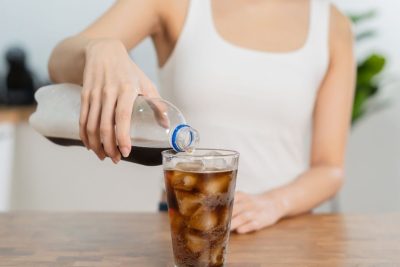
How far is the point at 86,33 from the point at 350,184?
81.7 inches

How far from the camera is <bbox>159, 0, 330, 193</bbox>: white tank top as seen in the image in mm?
1457

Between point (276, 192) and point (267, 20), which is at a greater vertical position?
point (267, 20)

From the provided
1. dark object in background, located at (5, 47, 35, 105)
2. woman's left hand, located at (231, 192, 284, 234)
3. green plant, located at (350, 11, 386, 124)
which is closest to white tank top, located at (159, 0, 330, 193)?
woman's left hand, located at (231, 192, 284, 234)

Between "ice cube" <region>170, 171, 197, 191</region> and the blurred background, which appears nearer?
"ice cube" <region>170, 171, 197, 191</region>

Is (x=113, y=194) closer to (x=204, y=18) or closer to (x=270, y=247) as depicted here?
(x=204, y=18)

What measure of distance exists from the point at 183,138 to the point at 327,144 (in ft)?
2.40

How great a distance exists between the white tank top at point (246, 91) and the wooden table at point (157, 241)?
0.33m

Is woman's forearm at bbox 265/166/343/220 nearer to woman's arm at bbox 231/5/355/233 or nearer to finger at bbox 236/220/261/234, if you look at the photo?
woman's arm at bbox 231/5/355/233

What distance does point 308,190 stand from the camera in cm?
131

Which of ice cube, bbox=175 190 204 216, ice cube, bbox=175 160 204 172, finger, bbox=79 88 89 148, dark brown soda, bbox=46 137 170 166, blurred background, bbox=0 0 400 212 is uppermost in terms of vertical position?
finger, bbox=79 88 89 148

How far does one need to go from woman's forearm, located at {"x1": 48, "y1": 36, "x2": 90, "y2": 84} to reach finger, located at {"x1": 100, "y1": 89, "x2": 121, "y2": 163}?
18 centimetres

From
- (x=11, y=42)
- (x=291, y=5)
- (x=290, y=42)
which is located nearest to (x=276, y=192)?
(x=290, y=42)

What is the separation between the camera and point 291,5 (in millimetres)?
1579

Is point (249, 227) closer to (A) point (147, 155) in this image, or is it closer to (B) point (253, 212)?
(B) point (253, 212)
